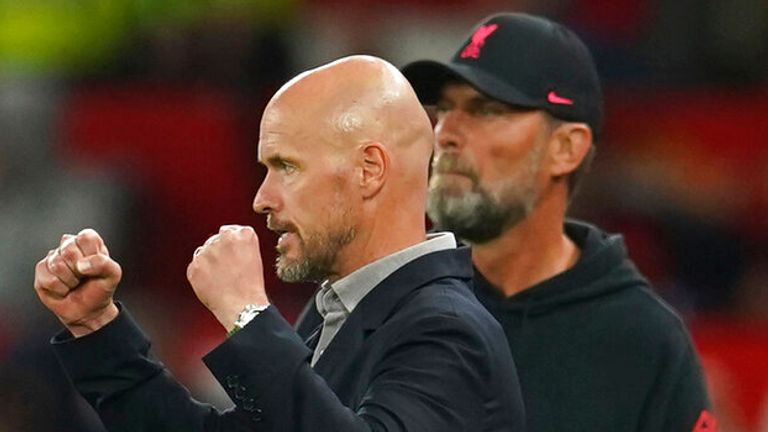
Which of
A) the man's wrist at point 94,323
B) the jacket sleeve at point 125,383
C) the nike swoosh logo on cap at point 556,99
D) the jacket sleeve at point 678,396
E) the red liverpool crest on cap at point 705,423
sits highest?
the man's wrist at point 94,323

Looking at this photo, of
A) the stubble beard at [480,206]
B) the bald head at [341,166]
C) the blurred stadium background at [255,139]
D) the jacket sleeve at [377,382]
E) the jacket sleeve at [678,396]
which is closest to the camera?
the jacket sleeve at [377,382]

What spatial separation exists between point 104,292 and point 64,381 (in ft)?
12.8

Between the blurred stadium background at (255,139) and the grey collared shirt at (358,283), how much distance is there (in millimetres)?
4072

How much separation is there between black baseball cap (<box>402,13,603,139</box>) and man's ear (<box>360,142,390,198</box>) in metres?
1.04

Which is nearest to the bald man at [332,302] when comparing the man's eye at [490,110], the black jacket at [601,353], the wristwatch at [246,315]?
the wristwatch at [246,315]

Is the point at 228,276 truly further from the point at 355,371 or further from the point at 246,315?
the point at 355,371

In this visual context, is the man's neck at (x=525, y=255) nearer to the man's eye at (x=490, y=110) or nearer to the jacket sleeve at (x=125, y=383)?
the man's eye at (x=490, y=110)

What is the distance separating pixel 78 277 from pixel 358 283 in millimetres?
393

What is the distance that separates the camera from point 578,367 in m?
3.41

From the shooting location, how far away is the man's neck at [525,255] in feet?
12.0

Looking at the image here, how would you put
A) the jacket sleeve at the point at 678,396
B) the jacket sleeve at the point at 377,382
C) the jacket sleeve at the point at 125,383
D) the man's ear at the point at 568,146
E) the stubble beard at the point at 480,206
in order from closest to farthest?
the jacket sleeve at the point at 377,382 < the jacket sleeve at the point at 125,383 < the jacket sleeve at the point at 678,396 < the stubble beard at the point at 480,206 < the man's ear at the point at 568,146

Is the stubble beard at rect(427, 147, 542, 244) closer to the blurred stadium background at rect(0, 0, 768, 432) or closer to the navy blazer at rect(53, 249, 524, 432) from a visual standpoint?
the navy blazer at rect(53, 249, 524, 432)

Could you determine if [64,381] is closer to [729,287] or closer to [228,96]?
[228,96]

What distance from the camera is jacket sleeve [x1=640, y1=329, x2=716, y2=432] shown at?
10.8 ft
